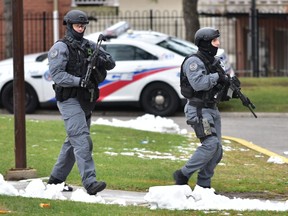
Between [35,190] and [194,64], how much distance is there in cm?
200

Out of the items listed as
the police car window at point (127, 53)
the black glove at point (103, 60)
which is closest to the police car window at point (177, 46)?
the police car window at point (127, 53)

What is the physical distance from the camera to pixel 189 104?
9375 millimetres

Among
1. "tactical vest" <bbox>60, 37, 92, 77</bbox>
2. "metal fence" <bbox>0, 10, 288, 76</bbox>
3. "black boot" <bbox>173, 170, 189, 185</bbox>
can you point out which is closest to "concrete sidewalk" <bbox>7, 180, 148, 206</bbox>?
"black boot" <bbox>173, 170, 189, 185</bbox>

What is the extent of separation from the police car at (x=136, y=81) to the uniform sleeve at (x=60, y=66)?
10856mm

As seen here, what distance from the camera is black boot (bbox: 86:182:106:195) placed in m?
8.78

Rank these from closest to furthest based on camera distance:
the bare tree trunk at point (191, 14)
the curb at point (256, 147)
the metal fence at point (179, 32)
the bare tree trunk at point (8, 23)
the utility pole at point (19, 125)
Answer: the utility pole at point (19, 125) < the curb at point (256, 147) < the bare tree trunk at point (8, 23) < the bare tree trunk at point (191, 14) < the metal fence at point (179, 32)

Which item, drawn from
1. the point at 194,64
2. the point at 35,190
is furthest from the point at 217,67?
the point at 35,190

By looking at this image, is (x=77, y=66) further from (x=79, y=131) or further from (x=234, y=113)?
(x=234, y=113)

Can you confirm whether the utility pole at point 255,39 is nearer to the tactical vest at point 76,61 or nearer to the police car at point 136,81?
the police car at point 136,81

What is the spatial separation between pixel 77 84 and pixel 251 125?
984 centimetres

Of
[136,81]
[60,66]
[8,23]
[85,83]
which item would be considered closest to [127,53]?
[136,81]

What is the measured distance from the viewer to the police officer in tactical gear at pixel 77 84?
9.00 meters

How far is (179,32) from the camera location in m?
33.0

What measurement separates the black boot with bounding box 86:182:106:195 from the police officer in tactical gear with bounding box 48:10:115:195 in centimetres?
8
